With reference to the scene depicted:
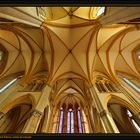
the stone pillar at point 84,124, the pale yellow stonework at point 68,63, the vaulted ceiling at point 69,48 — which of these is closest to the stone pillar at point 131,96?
the pale yellow stonework at point 68,63

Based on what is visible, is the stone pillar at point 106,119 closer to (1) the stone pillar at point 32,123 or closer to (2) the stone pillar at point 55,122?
(1) the stone pillar at point 32,123

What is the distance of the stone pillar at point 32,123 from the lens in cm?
939

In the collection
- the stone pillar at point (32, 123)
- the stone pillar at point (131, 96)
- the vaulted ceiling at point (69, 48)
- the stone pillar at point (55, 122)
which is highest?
the vaulted ceiling at point (69, 48)

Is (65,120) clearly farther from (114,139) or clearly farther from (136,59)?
(114,139)

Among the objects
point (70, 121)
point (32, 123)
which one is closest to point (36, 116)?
point (32, 123)

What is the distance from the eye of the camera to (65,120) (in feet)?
54.0

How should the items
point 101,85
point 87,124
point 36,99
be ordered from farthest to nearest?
point 87,124, point 101,85, point 36,99

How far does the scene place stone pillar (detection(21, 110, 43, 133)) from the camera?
9.39 meters

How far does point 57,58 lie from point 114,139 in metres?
14.3

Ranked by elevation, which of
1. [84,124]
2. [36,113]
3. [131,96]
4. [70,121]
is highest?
[70,121]

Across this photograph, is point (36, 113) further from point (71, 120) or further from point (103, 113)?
point (71, 120)

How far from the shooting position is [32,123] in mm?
9781
